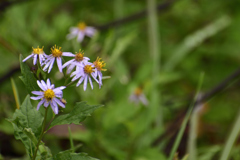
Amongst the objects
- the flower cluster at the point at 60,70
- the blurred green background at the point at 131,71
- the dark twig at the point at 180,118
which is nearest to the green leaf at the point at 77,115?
the flower cluster at the point at 60,70

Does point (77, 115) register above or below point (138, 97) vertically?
below

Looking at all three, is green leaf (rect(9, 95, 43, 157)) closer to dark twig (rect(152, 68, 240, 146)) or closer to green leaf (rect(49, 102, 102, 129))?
green leaf (rect(49, 102, 102, 129))

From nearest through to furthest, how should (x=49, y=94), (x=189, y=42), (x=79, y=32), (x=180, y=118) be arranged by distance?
(x=49, y=94)
(x=180, y=118)
(x=79, y=32)
(x=189, y=42)

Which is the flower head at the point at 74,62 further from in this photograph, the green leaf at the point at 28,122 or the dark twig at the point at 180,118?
the dark twig at the point at 180,118

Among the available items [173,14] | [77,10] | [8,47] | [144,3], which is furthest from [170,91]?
[8,47]

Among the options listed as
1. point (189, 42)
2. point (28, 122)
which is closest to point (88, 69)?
point (28, 122)

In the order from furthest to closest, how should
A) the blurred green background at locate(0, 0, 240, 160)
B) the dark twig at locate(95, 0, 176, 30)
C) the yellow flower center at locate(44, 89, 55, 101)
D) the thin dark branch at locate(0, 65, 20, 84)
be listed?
the dark twig at locate(95, 0, 176, 30) < the thin dark branch at locate(0, 65, 20, 84) < the blurred green background at locate(0, 0, 240, 160) < the yellow flower center at locate(44, 89, 55, 101)

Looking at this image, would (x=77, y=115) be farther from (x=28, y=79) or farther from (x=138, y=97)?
(x=138, y=97)

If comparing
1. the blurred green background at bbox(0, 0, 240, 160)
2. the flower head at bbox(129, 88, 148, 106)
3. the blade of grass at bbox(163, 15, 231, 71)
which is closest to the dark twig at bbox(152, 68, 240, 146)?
the blurred green background at bbox(0, 0, 240, 160)

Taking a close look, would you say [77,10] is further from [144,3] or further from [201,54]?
[201,54]
